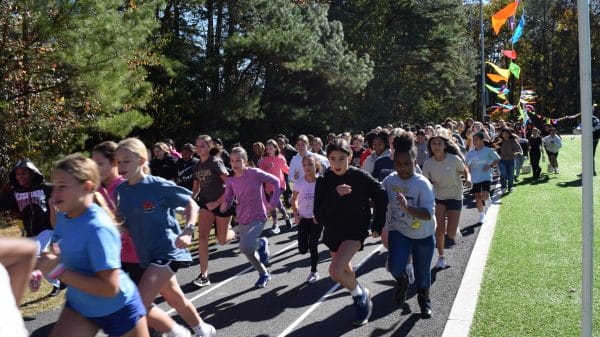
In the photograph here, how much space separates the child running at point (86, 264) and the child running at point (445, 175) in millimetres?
5119

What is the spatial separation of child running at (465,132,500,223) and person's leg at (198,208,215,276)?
5.70m

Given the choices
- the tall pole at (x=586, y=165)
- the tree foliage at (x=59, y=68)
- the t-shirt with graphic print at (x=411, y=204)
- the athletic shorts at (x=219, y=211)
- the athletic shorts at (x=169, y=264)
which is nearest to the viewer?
the tall pole at (x=586, y=165)

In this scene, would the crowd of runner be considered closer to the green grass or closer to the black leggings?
the black leggings

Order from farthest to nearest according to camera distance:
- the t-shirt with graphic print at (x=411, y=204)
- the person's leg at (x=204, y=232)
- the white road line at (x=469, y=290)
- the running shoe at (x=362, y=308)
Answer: the person's leg at (x=204, y=232) → the running shoe at (x=362, y=308) → the t-shirt with graphic print at (x=411, y=204) → the white road line at (x=469, y=290)

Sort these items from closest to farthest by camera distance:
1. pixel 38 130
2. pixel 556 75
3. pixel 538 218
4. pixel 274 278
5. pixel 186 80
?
pixel 274 278
pixel 538 218
pixel 38 130
pixel 186 80
pixel 556 75

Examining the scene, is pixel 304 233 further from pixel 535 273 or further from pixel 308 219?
pixel 535 273

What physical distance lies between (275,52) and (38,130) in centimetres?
1191

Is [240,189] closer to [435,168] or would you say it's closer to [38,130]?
[435,168]

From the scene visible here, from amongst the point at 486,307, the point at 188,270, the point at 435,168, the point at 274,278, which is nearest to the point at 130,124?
the point at 188,270

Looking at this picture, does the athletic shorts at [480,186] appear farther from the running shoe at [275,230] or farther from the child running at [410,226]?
the child running at [410,226]

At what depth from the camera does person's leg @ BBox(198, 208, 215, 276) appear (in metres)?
7.54

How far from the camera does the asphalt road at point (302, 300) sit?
A: 19.1ft

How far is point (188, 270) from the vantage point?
8875 millimetres

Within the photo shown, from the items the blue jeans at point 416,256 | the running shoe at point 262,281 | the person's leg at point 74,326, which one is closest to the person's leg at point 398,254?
the blue jeans at point 416,256
